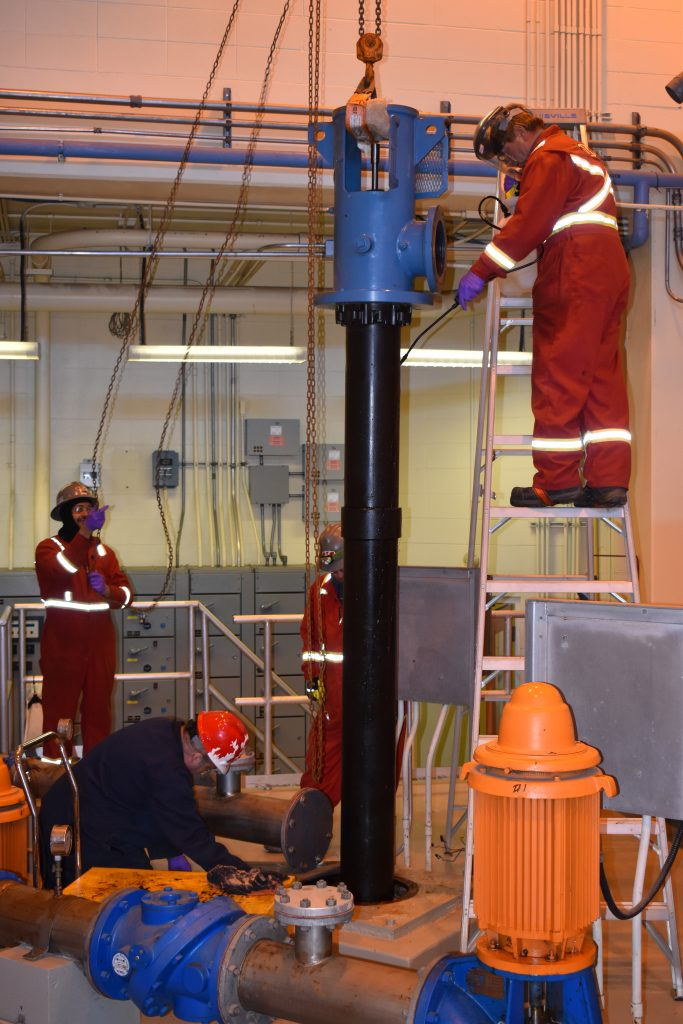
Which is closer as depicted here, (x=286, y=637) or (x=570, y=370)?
(x=570, y=370)

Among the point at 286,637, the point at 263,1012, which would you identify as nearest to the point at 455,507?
the point at 286,637

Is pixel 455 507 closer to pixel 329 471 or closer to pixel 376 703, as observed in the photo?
pixel 329 471

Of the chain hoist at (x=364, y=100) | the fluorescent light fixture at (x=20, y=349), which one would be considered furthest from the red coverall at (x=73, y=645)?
the chain hoist at (x=364, y=100)

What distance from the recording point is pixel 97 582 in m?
7.25

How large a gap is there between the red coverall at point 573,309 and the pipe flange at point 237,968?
6.88 ft

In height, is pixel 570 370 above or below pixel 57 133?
below

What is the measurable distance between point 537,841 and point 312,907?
0.56m

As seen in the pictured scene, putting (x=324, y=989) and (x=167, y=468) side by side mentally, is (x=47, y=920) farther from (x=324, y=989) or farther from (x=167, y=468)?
(x=167, y=468)

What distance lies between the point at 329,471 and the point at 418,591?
18.4ft

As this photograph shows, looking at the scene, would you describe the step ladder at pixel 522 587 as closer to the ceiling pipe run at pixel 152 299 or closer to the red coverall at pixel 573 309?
the red coverall at pixel 573 309

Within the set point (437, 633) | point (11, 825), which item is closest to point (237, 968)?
point (11, 825)

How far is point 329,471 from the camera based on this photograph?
10508mm

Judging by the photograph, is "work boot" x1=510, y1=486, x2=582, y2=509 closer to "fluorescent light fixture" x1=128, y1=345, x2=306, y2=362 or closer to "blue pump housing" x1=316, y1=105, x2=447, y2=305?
"blue pump housing" x1=316, y1=105, x2=447, y2=305

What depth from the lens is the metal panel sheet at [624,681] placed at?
3.09 m
